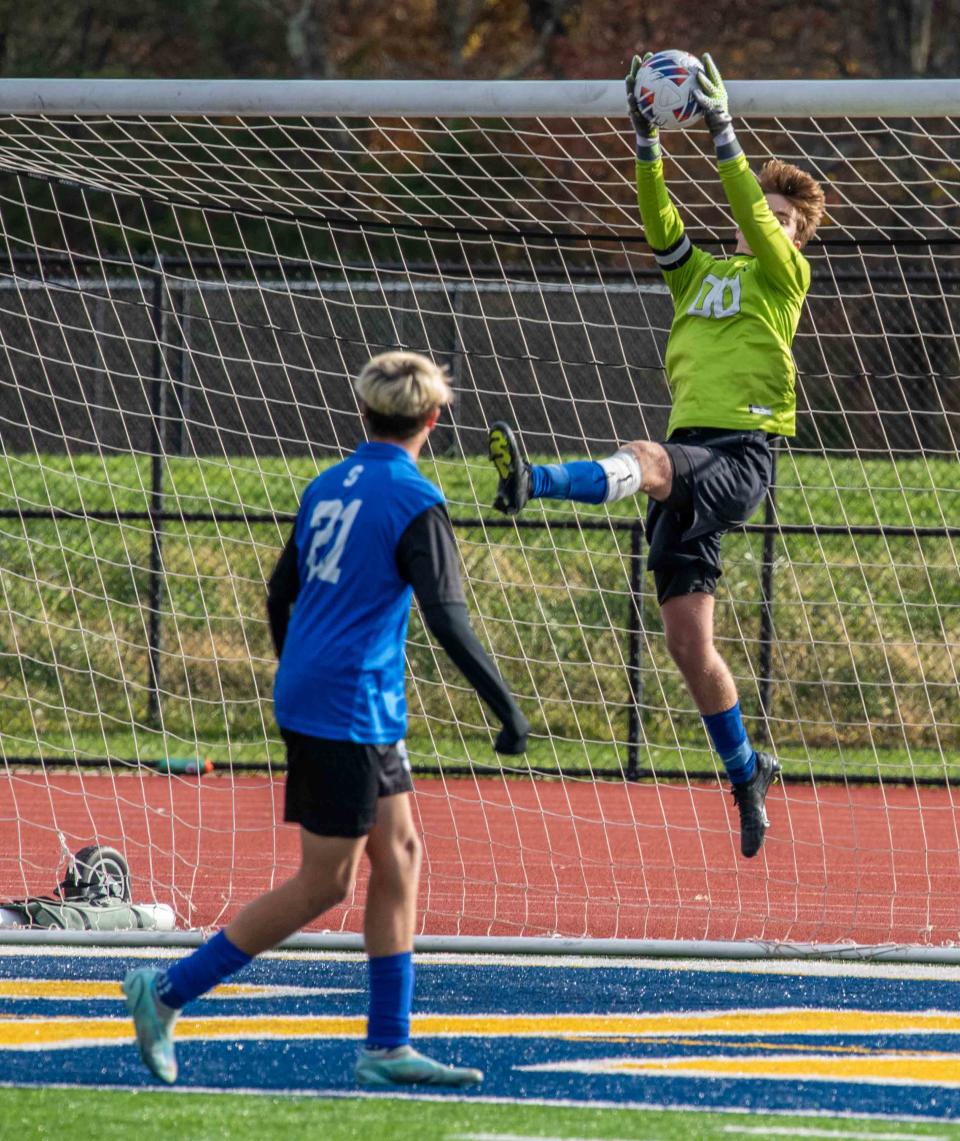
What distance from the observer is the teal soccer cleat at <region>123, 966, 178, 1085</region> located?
186 inches

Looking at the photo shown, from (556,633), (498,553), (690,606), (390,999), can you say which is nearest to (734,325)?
(690,606)

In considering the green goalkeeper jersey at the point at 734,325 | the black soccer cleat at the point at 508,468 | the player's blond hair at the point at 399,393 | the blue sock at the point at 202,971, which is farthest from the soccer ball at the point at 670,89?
the blue sock at the point at 202,971

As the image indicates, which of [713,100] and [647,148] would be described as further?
[647,148]

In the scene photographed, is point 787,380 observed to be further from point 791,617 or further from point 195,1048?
point 791,617

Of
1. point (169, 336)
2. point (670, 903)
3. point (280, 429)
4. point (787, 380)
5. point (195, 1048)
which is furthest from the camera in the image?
point (280, 429)

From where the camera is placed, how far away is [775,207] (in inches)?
277

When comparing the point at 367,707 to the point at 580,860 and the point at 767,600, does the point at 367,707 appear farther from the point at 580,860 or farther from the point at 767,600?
the point at 767,600

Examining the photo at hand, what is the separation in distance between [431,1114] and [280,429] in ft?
44.3

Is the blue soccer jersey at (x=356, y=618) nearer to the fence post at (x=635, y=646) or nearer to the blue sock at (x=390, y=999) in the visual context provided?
the blue sock at (x=390, y=999)

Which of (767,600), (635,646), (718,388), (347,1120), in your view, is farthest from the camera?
(635,646)

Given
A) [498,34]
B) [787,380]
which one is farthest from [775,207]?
[498,34]

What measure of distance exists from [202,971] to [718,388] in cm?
308

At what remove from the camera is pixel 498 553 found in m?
15.4

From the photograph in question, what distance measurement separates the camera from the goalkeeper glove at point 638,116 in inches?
256
